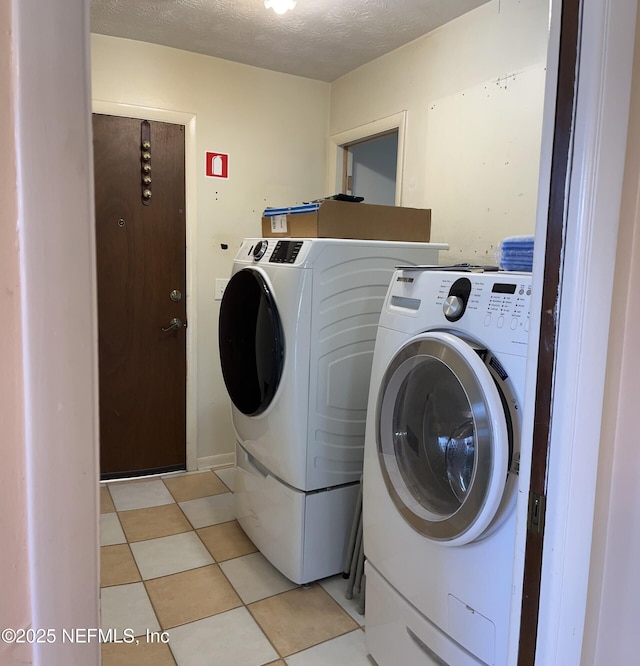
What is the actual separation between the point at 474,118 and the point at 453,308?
128 centimetres

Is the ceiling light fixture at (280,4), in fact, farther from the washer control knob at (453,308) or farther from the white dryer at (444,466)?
the washer control knob at (453,308)

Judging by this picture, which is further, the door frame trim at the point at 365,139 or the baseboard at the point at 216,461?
the baseboard at the point at 216,461

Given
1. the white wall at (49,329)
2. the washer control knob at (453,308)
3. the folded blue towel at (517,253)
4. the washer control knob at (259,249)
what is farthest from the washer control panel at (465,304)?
the white wall at (49,329)

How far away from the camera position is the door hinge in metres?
0.91

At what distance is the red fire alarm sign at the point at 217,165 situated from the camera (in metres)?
2.96

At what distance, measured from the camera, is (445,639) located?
4.42ft

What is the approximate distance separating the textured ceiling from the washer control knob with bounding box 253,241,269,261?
0.99 meters

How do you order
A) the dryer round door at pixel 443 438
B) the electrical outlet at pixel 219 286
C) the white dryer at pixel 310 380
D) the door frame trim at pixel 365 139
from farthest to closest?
the electrical outlet at pixel 219 286, the door frame trim at pixel 365 139, the white dryer at pixel 310 380, the dryer round door at pixel 443 438

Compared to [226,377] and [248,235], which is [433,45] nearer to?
[248,235]

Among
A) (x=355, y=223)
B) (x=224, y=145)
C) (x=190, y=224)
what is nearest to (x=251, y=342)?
(x=355, y=223)

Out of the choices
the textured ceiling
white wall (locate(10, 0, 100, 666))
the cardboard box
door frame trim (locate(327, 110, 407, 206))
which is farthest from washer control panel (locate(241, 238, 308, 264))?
white wall (locate(10, 0, 100, 666))

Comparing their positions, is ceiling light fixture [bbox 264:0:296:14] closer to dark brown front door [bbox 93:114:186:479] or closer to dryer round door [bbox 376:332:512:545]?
dark brown front door [bbox 93:114:186:479]

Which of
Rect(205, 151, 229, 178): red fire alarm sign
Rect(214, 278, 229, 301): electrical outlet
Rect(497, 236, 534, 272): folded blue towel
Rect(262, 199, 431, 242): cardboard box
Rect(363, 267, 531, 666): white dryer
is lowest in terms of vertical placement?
Rect(363, 267, 531, 666): white dryer

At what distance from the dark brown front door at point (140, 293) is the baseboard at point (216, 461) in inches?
6.2
